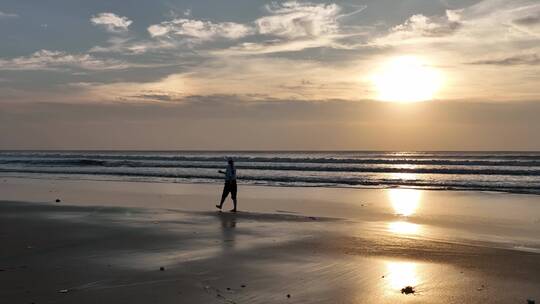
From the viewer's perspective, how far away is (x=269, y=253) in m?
10.0

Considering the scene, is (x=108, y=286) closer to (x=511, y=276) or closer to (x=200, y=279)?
(x=200, y=279)

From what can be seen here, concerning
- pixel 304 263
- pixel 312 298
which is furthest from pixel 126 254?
pixel 312 298

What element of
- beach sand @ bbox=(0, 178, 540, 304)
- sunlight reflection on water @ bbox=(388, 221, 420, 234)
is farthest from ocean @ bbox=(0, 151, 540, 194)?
sunlight reflection on water @ bbox=(388, 221, 420, 234)

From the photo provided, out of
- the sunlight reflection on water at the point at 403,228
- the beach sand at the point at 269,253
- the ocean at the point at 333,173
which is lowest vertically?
the sunlight reflection on water at the point at 403,228

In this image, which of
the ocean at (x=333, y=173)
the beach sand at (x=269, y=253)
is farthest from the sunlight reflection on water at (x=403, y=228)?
the ocean at (x=333, y=173)

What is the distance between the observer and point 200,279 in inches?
308

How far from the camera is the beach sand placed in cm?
716

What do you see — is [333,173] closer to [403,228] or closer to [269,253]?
[403,228]

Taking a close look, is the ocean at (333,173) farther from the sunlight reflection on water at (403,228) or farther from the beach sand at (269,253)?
the sunlight reflection on water at (403,228)

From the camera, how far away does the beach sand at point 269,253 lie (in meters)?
7.16

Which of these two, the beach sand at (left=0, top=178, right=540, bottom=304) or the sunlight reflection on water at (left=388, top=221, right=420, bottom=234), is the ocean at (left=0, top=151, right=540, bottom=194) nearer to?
the beach sand at (left=0, top=178, right=540, bottom=304)

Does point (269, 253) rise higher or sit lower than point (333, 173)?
lower

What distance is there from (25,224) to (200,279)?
7.76 meters

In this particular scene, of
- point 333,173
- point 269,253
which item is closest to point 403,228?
point 269,253
